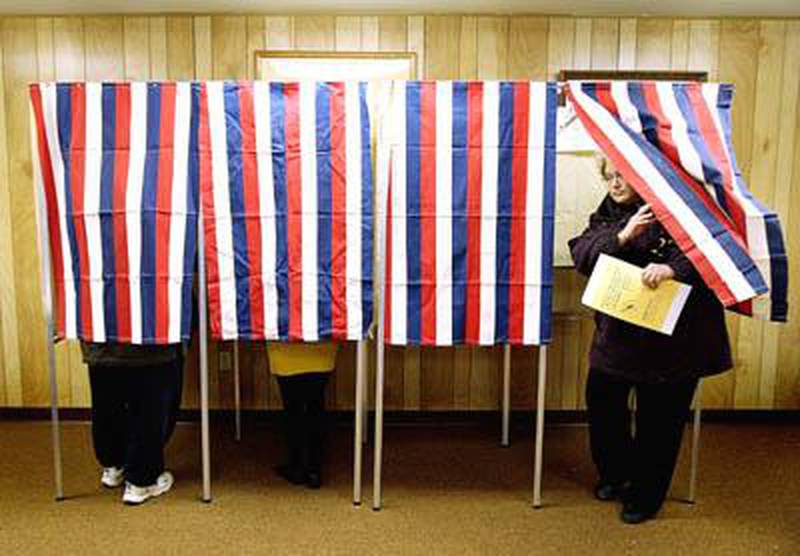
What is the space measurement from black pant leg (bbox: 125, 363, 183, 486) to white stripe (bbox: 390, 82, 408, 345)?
0.98 meters

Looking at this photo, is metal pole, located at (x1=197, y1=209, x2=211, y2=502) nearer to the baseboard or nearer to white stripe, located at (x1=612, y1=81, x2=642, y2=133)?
the baseboard

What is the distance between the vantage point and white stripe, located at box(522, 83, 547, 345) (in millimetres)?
2822

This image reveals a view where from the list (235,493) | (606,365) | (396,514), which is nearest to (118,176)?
(235,493)

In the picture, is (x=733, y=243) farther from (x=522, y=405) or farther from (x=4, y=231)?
(x=4, y=231)

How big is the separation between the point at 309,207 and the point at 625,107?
1276 millimetres

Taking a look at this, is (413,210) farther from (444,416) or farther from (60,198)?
(444,416)

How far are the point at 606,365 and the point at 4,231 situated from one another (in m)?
3.22

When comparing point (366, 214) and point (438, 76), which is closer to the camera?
point (366, 214)

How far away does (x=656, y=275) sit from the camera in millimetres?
2670

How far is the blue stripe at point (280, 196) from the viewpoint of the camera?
2.86 meters

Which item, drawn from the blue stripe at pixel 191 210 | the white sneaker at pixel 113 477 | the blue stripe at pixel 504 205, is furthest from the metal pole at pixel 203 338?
the blue stripe at pixel 504 205

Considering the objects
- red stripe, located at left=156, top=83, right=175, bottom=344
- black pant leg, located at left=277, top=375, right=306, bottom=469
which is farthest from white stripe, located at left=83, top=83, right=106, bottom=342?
black pant leg, located at left=277, top=375, right=306, bottom=469

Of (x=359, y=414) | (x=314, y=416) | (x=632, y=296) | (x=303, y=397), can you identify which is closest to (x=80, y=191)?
(x=303, y=397)

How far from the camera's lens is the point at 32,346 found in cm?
400
